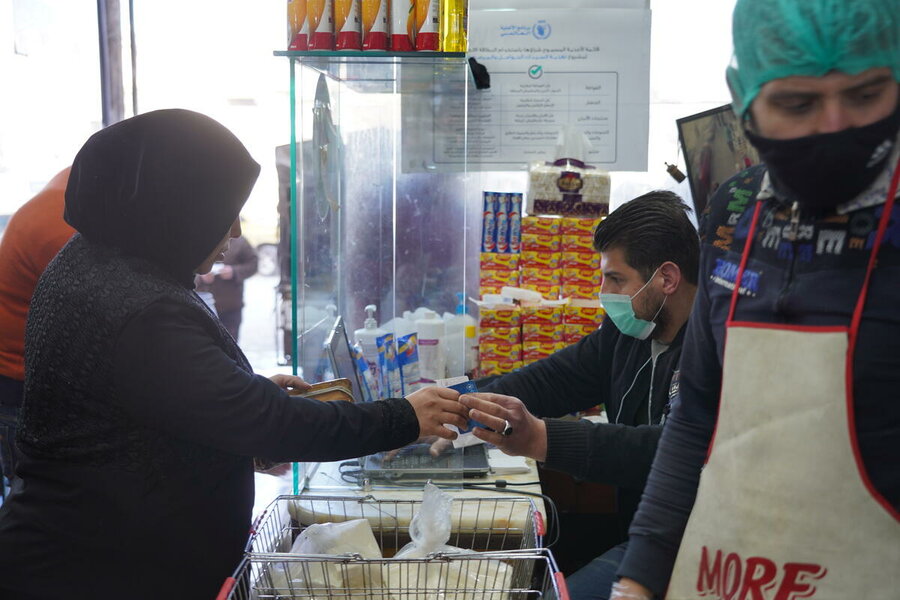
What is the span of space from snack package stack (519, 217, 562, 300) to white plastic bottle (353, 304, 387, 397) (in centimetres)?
95

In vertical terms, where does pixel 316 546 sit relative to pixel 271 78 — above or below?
below

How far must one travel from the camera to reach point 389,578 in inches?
62.0

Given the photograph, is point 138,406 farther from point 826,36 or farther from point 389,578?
point 826,36

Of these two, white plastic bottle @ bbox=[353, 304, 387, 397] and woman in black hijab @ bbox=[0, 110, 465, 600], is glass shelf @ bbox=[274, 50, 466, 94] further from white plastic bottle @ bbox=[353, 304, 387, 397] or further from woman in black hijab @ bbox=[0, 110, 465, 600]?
white plastic bottle @ bbox=[353, 304, 387, 397]

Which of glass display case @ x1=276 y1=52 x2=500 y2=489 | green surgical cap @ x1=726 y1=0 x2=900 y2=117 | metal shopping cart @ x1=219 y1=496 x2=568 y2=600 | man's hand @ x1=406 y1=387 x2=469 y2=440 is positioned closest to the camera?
green surgical cap @ x1=726 y1=0 x2=900 y2=117

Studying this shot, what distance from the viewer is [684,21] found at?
11.8ft

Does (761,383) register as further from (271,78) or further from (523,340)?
(271,78)

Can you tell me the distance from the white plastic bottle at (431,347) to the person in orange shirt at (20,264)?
1.24 metres

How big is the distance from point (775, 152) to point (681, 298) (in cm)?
126

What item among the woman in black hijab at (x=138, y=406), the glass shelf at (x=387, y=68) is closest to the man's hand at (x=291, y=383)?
the woman in black hijab at (x=138, y=406)

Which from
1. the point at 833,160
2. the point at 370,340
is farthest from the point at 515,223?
the point at 833,160

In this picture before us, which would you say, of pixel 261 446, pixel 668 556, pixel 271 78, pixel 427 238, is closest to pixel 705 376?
pixel 668 556

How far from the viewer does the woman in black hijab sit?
150 cm

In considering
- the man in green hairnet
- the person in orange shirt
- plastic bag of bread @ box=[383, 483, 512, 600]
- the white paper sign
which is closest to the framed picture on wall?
the white paper sign
